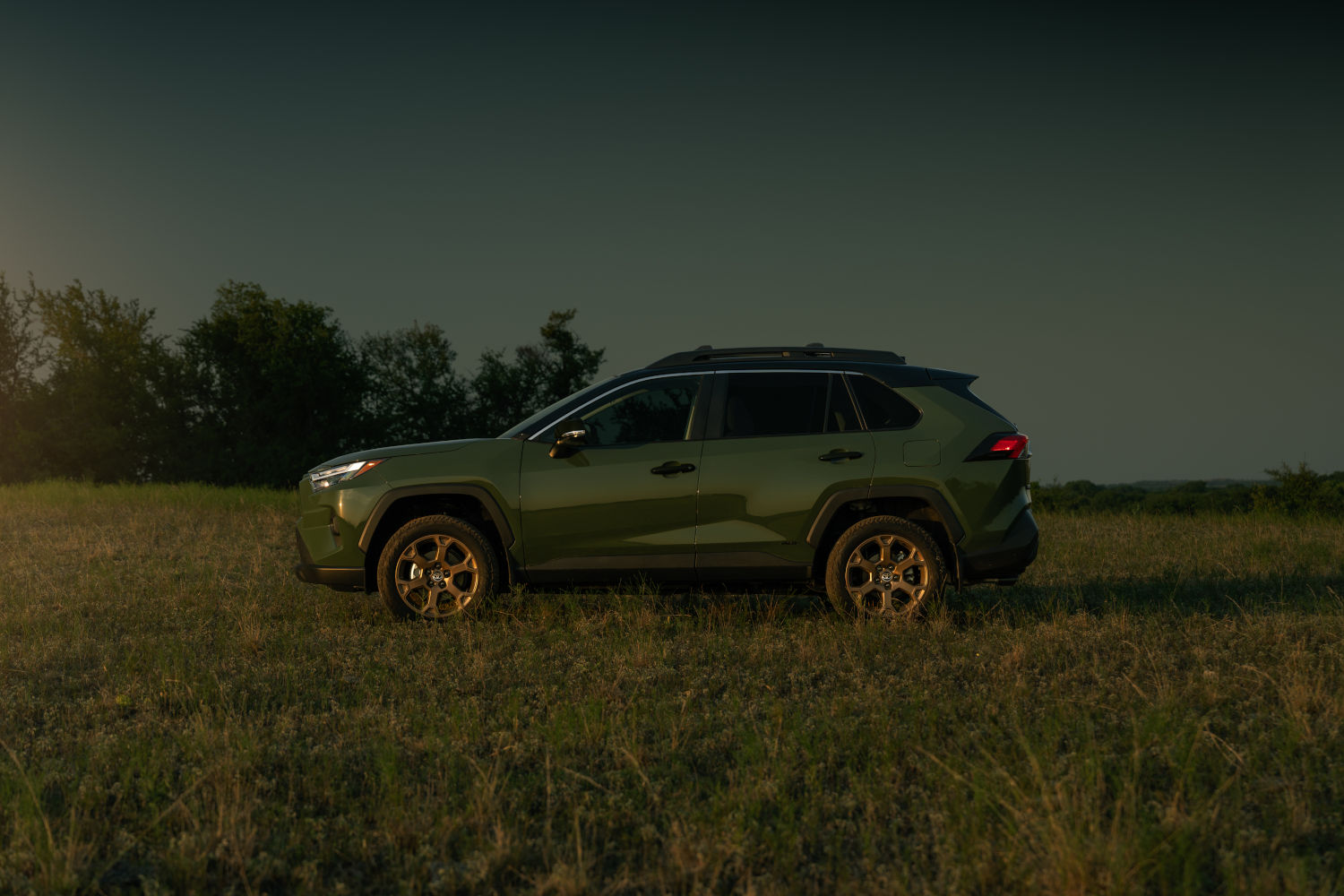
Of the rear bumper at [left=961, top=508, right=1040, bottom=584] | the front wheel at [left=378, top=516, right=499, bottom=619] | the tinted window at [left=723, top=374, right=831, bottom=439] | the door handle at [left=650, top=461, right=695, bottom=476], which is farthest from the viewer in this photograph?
the tinted window at [left=723, top=374, right=831, bottom=439]

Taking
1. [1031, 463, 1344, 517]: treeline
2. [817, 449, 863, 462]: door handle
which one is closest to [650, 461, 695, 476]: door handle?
[817, 449, 863, 462]: door handle

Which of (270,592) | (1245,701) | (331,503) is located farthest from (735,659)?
(270,592)

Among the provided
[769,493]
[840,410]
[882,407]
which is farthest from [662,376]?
[882,407]

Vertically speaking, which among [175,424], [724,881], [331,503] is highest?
[175,424]

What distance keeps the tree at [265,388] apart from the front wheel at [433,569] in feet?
129

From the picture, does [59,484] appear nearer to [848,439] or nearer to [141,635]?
[141,635]

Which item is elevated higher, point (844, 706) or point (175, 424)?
point (175, 424)

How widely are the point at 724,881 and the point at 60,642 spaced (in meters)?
5.66

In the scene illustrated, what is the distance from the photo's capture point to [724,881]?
3.15 metres

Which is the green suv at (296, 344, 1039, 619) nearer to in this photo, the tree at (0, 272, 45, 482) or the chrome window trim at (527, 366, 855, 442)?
the chrome window trim at (527, 366, 855, 442)

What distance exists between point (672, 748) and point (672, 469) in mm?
2960

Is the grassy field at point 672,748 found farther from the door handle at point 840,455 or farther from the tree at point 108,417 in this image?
the tree at point 108,417

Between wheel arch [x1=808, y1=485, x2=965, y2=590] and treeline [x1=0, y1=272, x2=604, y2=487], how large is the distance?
40.5m

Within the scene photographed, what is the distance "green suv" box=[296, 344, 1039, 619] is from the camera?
22.9 feet
